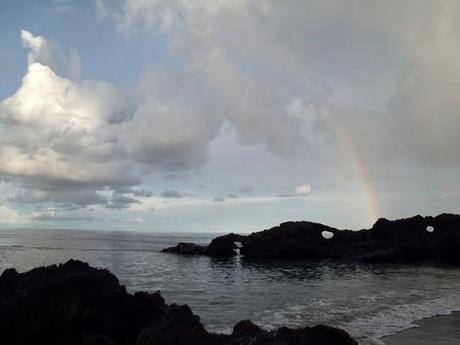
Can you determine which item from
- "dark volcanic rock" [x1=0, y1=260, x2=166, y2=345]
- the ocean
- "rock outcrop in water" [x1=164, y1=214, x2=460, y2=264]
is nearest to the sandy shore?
the ocean

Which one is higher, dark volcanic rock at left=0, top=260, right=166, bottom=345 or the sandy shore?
dark volcanic rock at left=0, top=260, right=166, bottom=345

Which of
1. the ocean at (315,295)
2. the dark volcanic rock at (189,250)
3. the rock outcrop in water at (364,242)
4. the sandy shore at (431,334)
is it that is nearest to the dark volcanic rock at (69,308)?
the ocean at (315,295)

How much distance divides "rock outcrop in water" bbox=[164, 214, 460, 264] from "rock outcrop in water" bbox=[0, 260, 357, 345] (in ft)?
209

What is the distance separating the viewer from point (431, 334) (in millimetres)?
22688

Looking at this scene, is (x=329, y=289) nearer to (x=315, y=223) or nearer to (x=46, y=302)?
(x=46, y=302)

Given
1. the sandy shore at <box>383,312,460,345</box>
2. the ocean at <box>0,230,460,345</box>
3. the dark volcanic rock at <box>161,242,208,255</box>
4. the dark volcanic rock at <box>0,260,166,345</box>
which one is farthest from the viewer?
the dark volcanic rock at <box>161,242,208,255</box>

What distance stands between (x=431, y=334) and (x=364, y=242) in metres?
69.7

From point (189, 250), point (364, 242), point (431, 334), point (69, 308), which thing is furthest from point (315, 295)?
point (189, 250)

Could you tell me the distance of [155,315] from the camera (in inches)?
771

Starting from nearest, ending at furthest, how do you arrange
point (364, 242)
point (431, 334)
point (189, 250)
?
point (431, 334)
point (364, 242)
point (189, 250)

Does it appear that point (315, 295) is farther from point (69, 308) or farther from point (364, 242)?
point (364, 242)

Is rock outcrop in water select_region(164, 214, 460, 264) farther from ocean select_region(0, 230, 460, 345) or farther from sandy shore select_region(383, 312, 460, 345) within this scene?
sandy shore select_region(383, 312, 460, 345)

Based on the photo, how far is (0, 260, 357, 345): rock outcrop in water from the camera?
18230 millimetres

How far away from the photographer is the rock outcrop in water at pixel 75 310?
18.2 m
